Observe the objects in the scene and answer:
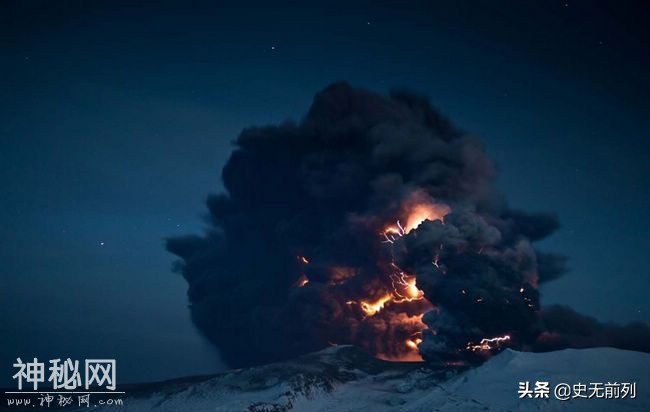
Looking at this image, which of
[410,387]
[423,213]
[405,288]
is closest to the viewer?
[410,387]

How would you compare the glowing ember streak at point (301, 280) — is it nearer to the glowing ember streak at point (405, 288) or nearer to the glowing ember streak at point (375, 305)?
the glowing ember streak at point (375, 305)

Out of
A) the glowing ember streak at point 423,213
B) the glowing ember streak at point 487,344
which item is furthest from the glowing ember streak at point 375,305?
the glowing ember streak at point 487,344

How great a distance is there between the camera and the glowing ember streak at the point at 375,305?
6088 cm

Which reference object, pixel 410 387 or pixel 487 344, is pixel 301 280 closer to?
pixel 487 344

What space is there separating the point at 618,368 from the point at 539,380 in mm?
5625

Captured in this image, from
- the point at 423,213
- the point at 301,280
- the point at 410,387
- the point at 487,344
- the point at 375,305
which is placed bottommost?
the point at 410,387

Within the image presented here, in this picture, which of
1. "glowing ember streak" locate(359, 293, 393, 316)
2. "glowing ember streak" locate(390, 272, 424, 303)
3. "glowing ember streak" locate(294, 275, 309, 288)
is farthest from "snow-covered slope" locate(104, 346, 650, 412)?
"glowing ember streak" locate(294, 275, 309, 288)

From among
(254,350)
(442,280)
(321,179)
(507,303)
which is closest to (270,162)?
(321,179)

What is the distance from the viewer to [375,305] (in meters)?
61.1

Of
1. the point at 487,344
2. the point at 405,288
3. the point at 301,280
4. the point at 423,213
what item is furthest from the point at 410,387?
the point at 301,280

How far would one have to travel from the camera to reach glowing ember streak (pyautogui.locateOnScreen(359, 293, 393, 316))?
2397 inches

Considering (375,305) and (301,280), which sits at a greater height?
(301,280)

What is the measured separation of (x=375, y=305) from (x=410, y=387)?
930 inches

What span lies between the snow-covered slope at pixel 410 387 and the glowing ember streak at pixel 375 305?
18175mm
